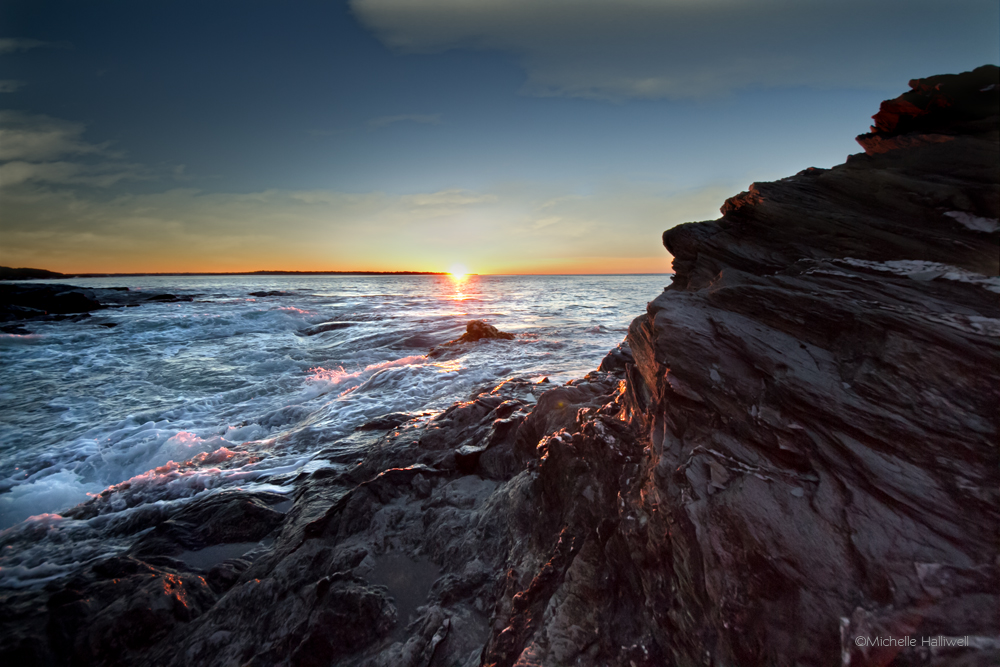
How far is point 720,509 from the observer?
3.37 metres

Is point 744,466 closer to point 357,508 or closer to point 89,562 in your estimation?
point 357,508

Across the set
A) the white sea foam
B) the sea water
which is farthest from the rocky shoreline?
the white sea foam

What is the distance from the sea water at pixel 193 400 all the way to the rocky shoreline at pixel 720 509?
31.2 inches

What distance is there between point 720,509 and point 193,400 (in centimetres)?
1515

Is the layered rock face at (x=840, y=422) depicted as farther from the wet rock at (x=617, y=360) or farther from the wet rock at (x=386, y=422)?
the wet rock at (x=386, y=422)

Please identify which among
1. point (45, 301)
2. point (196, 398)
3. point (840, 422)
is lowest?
point (196, 398)

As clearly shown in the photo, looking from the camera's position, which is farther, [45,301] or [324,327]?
[45,301]

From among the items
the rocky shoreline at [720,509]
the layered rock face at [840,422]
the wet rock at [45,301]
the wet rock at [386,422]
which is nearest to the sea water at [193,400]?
the wet rock at [386,422]

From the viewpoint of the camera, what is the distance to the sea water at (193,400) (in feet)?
24.1

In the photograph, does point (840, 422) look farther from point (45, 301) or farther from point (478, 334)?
point (45, 301)

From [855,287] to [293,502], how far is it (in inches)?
338

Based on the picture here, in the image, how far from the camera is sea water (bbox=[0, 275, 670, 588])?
7.35 meters

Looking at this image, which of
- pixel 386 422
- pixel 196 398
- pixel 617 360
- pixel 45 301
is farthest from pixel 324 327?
pixel 45 301

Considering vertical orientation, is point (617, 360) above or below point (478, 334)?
above
